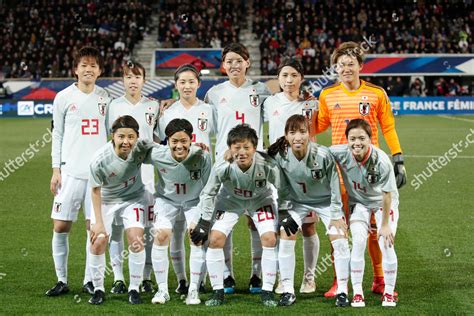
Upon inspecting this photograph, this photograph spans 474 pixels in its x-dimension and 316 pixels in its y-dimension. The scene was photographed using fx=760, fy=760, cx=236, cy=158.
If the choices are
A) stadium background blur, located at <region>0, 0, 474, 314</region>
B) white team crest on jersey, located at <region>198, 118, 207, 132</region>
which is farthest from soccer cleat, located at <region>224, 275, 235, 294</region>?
stadium background blur, located at <region>0, 0, 474, 314</region>

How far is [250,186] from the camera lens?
263 inches

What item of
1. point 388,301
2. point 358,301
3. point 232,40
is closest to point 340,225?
point 358,301

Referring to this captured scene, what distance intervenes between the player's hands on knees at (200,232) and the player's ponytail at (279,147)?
83 cm

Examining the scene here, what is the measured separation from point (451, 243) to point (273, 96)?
3290mm

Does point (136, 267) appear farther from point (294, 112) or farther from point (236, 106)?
point (294, 112)

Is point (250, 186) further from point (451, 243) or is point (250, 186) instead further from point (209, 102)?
point (451, 243)

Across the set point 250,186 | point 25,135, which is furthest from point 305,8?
point 250,186

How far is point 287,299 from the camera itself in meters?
6.55

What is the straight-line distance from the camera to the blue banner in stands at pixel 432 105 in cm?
3338

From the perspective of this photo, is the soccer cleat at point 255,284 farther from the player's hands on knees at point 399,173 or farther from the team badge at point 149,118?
the team badge at point 149,118

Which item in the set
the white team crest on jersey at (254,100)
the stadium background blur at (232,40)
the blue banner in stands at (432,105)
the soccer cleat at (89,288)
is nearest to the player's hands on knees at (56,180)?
the soccer cleat at (89,288)

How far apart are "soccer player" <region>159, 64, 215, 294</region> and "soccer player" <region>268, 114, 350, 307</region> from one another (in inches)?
35.4

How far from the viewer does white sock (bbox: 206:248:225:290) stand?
659cm

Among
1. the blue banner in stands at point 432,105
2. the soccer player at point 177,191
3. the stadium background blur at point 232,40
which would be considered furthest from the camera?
the blue banner in stands at point 432,105
